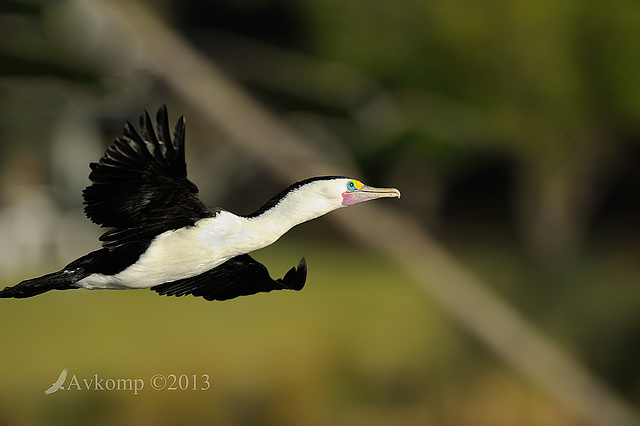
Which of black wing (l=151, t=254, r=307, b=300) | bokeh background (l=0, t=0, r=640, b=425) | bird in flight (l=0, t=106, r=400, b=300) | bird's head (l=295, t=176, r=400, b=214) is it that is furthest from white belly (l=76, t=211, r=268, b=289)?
bokeh background (l=0, t=0, r=640, b=425)

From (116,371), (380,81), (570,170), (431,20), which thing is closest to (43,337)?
(116,371)

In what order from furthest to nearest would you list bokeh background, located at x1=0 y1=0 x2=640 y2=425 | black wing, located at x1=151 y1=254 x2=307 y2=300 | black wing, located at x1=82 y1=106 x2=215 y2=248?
bokeh background, located at x1=0 y1=0 x2=640 y2=425
black wing, located at x1=151 y1=254 x2=307 y2=300
black wing, located at x1=82 y1=106 x2=215 y2=248

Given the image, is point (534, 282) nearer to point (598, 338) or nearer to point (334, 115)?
point (598, 338)

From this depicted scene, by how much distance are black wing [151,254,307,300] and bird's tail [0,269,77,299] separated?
Result: 34 cm

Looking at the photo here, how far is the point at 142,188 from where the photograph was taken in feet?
6.18

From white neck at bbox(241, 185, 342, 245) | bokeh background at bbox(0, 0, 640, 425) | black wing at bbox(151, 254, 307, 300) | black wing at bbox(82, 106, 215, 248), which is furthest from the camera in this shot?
bokeh background at bbox(0, 0, 640, 425)

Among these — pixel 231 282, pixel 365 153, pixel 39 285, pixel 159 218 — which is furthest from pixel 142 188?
pixel 365 153

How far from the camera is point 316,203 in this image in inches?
78.3

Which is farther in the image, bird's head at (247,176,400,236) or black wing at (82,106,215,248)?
bird's head at (247,176,400,236)

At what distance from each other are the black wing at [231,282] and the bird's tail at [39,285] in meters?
0.34

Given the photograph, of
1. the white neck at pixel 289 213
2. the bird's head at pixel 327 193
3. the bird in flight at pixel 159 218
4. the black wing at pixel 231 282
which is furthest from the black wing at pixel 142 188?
the black wing at pixel 231 282

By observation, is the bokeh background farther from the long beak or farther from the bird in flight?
the long beak

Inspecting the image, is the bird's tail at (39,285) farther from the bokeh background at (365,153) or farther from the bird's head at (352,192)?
the bokeh background at (365,153)

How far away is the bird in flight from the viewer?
6.06 ft
